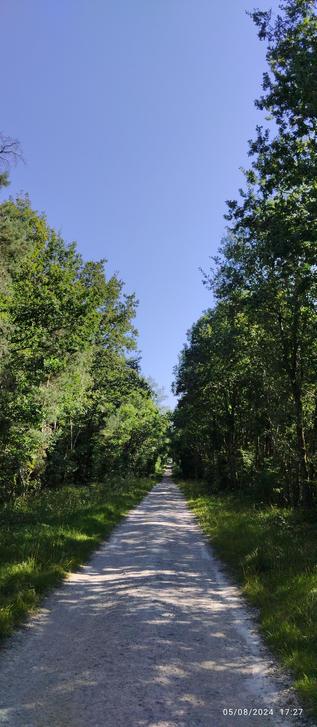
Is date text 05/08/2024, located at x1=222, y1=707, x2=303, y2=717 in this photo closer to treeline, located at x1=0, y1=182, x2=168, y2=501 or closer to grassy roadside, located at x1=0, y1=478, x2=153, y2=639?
grassy roadside, located at x1=0, y1=478, x2=153, y2=639

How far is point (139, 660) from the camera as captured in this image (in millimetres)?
5527

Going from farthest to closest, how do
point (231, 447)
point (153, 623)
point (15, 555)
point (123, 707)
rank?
point (231, 447) → point (15, 555) → point (153, 623) → point (123, 707)

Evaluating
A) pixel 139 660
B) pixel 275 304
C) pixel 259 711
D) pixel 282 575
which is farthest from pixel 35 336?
pixel 259 711

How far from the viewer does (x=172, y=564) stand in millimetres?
11062

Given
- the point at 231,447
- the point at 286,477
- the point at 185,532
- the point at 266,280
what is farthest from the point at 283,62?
the point at 231,447

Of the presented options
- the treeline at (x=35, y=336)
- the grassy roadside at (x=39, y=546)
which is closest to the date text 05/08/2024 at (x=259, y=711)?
the grassy roadside at (x=39, y=546)

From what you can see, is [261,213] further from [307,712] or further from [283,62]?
[307,712]

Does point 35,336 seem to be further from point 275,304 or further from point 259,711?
point 259,711

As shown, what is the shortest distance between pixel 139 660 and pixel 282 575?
14.0 ft

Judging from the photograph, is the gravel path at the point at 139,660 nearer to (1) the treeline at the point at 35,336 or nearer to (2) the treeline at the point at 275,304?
(2) the treeline at the point at 275,304

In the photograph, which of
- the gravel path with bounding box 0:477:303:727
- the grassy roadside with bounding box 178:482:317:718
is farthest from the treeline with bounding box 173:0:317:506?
the gravel path with bounding box 0:477:303:727

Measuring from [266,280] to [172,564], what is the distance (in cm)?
1088

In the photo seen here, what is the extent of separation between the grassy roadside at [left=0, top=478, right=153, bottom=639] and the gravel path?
0.32 m

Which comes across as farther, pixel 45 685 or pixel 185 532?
pixel 185 532
